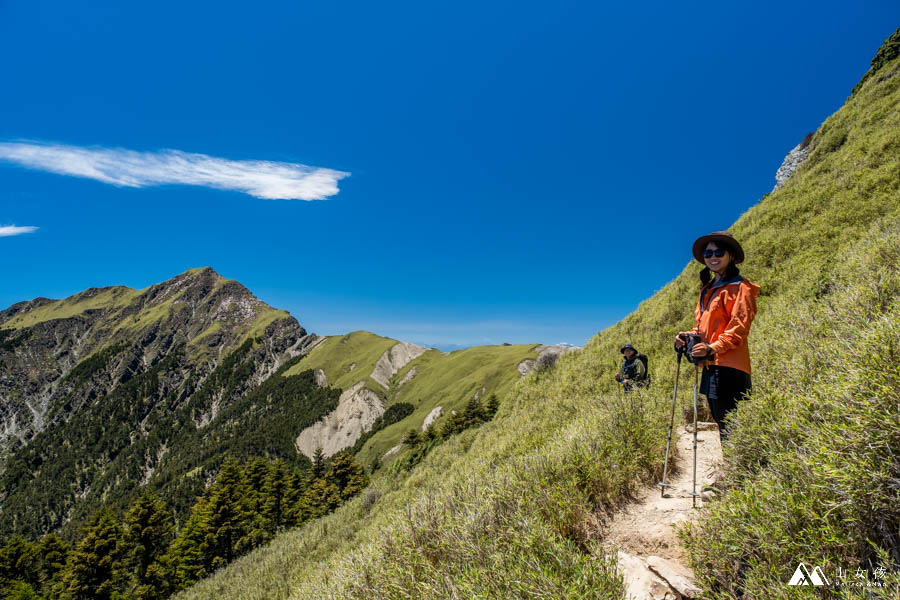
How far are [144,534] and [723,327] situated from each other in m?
57.8

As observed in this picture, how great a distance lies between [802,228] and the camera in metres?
13.9

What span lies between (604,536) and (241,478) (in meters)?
57.3

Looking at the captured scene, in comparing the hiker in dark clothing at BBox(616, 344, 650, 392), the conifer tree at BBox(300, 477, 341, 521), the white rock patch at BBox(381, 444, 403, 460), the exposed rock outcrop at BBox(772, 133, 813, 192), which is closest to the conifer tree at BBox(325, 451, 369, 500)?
the conifer tree at BBox(300, 477, 341, 521)

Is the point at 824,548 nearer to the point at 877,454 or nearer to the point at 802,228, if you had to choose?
the point at 877,454

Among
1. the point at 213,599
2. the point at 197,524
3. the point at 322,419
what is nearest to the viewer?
the point at 213,599

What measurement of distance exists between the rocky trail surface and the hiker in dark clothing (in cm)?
312

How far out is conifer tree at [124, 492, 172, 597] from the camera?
40406 mm

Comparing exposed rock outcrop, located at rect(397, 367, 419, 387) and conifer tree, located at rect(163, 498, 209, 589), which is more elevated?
exposed rock outcrop, located at rect(397, 367, 419, 387)

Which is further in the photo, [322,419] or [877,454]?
[322,419]

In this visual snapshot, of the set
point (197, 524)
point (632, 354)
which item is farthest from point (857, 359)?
point (197, 524)

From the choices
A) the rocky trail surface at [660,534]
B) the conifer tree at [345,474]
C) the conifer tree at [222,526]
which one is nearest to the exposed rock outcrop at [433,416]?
the conifer tree at [345,474]

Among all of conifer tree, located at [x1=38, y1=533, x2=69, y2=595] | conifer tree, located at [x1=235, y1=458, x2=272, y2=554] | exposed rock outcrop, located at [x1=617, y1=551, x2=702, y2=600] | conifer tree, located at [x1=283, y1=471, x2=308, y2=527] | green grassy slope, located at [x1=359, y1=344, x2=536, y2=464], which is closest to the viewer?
exposed rock outcrop, located at [x1=617, y1=551, x2=702, y2=600]

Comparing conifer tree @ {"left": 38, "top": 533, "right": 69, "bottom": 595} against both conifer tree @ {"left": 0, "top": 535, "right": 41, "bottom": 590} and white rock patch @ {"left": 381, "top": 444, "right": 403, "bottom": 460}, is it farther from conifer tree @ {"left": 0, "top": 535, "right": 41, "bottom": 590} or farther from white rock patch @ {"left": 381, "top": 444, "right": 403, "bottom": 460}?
white rock patch @ {"left": 381, "top": 444, "right": 403, "bottom": 460}

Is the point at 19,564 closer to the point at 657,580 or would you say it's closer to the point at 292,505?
the point at 292,505
